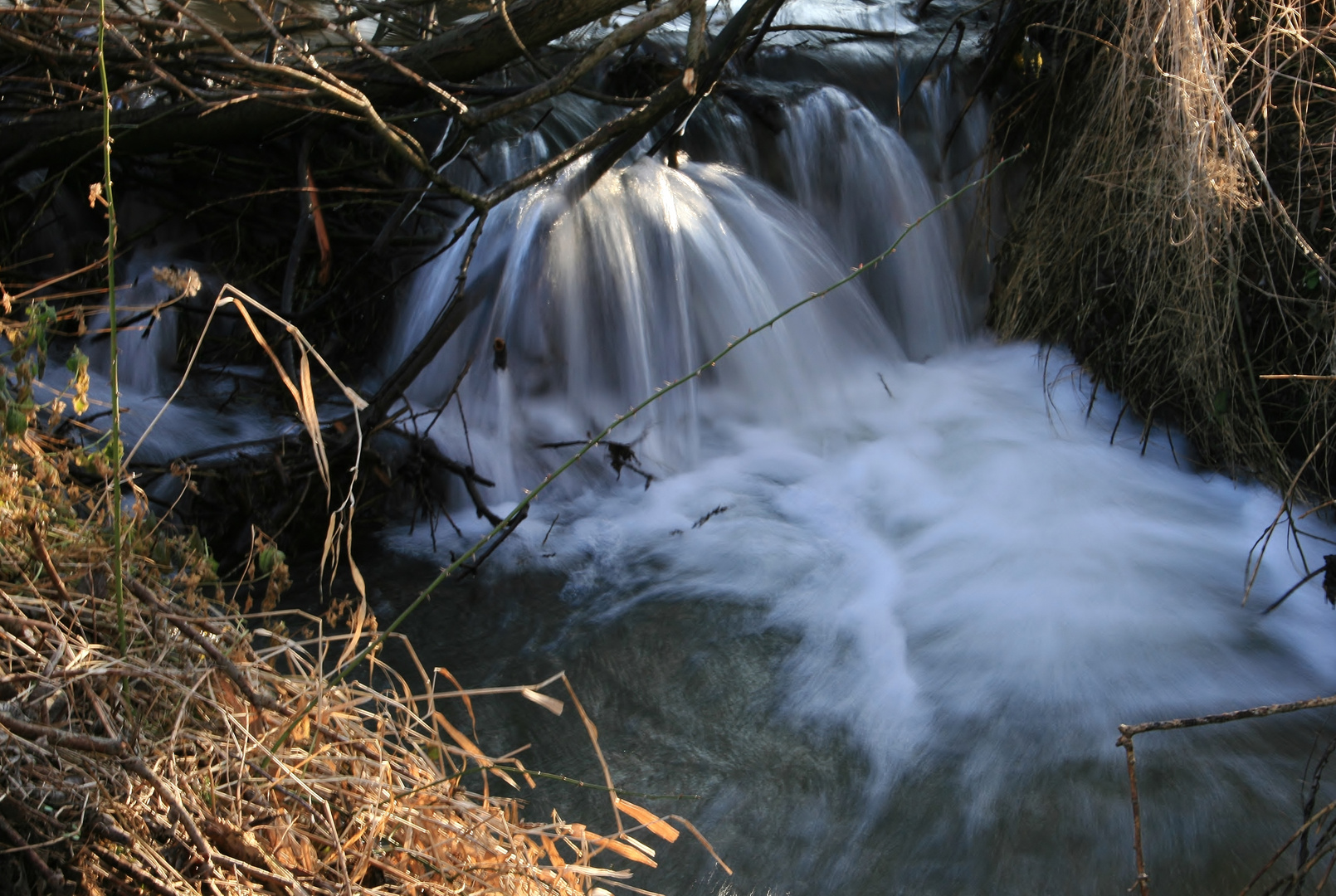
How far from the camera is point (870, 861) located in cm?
239

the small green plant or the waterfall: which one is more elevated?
the small green plant

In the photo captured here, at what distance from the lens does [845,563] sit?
3.62 m

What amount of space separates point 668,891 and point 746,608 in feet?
3.93

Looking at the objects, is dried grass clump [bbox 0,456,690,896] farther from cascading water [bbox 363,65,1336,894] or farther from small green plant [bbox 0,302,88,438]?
cascading water [bbox 363,65,1336,894]

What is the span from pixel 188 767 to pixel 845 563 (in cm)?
240

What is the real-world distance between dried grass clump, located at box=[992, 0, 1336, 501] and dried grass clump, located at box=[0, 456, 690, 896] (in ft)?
9.19

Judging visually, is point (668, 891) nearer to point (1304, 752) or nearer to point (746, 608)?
point (746, 608)

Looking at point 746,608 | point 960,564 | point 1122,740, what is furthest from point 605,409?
point 1122,740

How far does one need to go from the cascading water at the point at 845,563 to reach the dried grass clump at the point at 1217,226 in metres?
0.27

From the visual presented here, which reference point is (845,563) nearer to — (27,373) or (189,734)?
(189,734)

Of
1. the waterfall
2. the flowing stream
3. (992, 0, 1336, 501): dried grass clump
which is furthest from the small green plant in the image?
(992, 0, 1336, 501): dried grass clump

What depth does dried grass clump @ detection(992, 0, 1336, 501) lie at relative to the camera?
3.61 m

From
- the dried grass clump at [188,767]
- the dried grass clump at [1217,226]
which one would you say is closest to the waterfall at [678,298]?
the dried grass clump at [1217,226]

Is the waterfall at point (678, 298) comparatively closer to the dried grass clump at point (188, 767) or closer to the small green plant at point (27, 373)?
the small green plant at point (27, 373)
